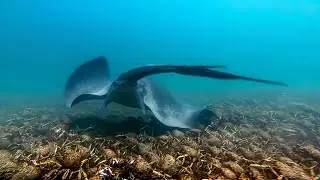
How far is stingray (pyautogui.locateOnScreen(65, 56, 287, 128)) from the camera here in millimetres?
6215

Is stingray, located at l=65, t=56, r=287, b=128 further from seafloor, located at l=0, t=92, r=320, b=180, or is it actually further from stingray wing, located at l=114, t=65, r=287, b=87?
seafloor, located at l=0, t=92, r=320, b=180

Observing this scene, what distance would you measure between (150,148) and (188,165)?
101 cm

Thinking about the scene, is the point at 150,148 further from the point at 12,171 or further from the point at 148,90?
the point at 148,90

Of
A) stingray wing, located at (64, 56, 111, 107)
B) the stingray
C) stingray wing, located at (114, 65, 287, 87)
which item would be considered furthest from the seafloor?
stingray wing, located at (64, 56, 111, 107)

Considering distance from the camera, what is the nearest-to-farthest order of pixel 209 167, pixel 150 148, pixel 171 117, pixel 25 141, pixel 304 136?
pixel 209 167 → pixel 150 148 → pixel 25 141 → pixel 171 117 → pixel 304 136

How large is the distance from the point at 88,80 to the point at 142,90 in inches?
101

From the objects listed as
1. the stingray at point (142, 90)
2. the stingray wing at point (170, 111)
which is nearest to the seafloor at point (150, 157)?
the stingray wing at point (170, 111)

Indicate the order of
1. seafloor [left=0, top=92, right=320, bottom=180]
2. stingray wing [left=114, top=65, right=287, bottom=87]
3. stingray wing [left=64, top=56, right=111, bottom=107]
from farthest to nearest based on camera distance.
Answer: stingray wing [left=64, top=56, right=111, bottom=107] < stingray wing [left=114, top=65, right=287, bottom=87] < seafloor [left=0, top=92, right=320, bottom=180]

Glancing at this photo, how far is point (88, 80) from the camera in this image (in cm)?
938

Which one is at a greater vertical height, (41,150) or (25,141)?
(41,150)

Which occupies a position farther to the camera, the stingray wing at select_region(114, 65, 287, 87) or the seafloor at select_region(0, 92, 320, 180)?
the stingray wing at select_region(114, 65, 287, 87)

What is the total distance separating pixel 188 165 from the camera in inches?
167

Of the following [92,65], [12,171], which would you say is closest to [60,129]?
[12,171]

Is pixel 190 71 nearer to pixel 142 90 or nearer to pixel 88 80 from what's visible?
pixel 142 90
